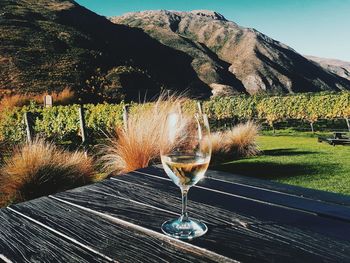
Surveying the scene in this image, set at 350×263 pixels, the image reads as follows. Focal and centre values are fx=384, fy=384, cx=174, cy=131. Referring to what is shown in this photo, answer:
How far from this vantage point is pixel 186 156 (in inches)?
48.5

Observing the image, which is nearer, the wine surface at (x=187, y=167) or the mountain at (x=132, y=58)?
the wine surface at (x=187, y=167)

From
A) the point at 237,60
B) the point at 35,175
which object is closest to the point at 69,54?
the point at 35,175

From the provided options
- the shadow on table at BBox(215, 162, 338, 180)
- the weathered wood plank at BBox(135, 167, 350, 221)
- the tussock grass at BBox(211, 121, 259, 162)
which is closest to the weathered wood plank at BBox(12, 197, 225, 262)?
the weathered wood plank at BBox(135, 167, 350, 221)

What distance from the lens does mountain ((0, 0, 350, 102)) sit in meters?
42.8

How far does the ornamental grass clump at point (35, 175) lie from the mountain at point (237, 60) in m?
87.6

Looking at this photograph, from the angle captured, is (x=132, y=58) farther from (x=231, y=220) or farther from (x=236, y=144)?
(x=231, y=220)

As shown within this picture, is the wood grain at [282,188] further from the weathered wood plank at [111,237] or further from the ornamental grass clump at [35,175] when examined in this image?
the ornamental grass clump at [35,175]

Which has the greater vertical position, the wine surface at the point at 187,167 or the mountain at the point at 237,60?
the mountain at the point at 237,60

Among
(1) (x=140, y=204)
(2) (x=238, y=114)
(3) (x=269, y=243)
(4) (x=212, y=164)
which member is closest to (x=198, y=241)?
(3) (x=269, y=243)

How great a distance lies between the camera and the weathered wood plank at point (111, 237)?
1.04 m

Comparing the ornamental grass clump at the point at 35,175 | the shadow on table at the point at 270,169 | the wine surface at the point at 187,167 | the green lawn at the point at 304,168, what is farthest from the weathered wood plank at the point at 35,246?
the shadow on table at the point at 270,169

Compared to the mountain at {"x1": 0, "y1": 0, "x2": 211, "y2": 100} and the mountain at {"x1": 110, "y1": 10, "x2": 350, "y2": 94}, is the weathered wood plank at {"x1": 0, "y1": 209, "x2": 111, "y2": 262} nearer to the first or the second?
the mountain at {"x1": 0, "y1": 0, "x2": 211, "y2": 100}

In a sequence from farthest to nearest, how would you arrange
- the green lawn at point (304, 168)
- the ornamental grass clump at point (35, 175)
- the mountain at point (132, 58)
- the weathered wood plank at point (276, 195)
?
the mountain at point (132, 58) < the green lawn at point (304, 168) < the ornamental grass clump at point (35, 175) < the weathered wood plank at point (276, 195)

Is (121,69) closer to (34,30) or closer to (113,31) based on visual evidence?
(34,30)
